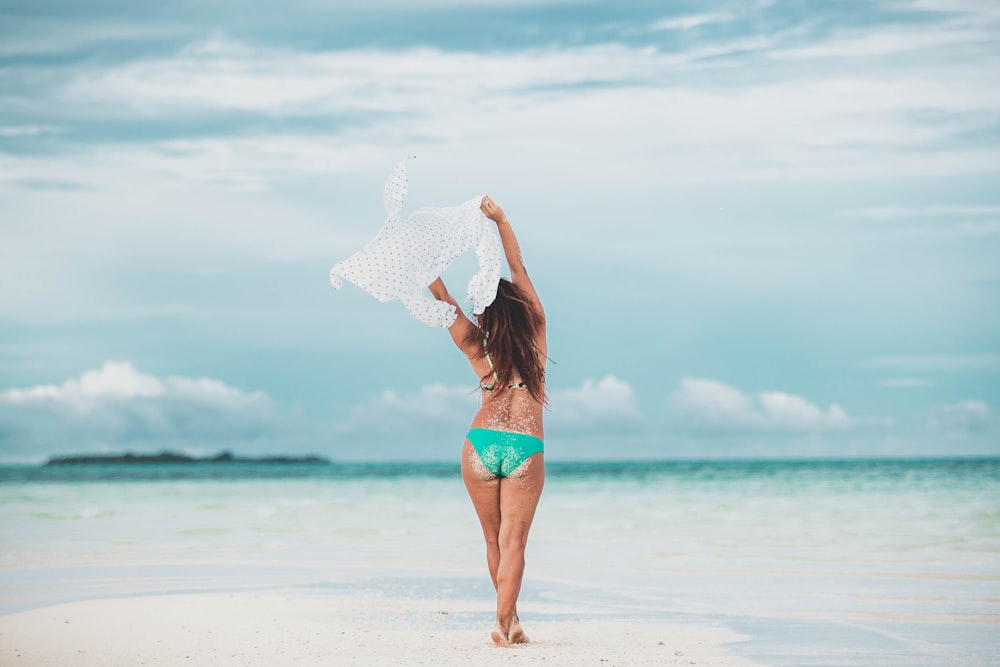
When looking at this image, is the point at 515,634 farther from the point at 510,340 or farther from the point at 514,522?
the point at 510,340

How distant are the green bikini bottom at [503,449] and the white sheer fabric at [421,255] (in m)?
0.58

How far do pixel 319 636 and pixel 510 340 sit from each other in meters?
1.96

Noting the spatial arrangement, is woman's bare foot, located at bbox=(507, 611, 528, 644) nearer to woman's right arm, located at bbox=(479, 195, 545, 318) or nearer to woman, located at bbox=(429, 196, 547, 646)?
woman, located at bbox=(429, 196, 547, 646)

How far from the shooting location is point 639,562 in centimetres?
935

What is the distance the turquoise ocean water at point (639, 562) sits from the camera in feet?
20.1

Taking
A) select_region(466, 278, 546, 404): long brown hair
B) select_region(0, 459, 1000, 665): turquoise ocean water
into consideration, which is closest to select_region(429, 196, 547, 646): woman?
select_region(466, 278, 546, 404): long brown hair

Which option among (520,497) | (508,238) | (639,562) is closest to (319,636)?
(520,497)

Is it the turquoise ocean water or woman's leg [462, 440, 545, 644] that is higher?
woman's leg [462, 440, 545, 644]

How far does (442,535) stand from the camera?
41.1 ft

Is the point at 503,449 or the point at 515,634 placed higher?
the point at 503,449

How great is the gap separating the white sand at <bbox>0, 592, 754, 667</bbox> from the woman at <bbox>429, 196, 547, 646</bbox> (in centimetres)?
42

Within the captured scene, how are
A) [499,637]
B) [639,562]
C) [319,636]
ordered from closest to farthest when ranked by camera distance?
[499,637]
[319,636]
[639,562]

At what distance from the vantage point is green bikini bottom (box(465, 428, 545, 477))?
5.04 m

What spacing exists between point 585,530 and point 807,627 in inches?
279
